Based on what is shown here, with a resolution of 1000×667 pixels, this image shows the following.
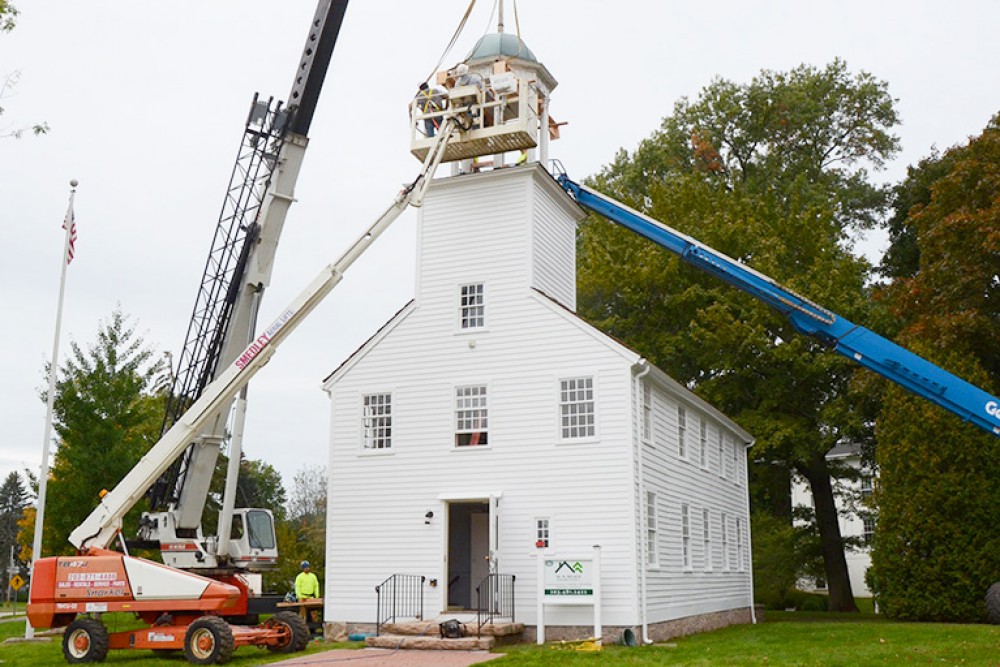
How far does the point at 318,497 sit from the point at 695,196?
3868 centimetres

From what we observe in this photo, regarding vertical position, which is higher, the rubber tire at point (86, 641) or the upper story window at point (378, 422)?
the upper story window at point (378, 422)

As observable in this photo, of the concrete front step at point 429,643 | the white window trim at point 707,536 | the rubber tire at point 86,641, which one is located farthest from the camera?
the white window trim at point 707,536

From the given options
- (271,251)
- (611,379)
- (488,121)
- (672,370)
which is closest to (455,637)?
(611,379)

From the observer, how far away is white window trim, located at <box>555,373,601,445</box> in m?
20.8

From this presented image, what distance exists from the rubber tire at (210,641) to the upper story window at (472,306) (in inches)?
342

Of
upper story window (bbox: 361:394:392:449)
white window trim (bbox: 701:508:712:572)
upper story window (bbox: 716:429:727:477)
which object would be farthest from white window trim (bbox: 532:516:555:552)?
upper story window (bbox: 716:429:727:477)

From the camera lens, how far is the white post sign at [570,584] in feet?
63.8

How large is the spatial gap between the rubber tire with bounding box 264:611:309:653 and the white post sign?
14.9 feet

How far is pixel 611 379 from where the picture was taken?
824 inches

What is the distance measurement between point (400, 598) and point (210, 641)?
5365 millimetres

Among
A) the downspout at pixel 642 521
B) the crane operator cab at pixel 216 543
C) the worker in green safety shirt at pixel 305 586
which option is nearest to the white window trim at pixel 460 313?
the downspout at pixel 642 521

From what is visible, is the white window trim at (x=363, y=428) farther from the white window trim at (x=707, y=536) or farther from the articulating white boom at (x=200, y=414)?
the white window trim at (x=707, y=536)

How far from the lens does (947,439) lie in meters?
27.8

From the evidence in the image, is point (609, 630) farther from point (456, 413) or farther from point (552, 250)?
point (552, 250)
